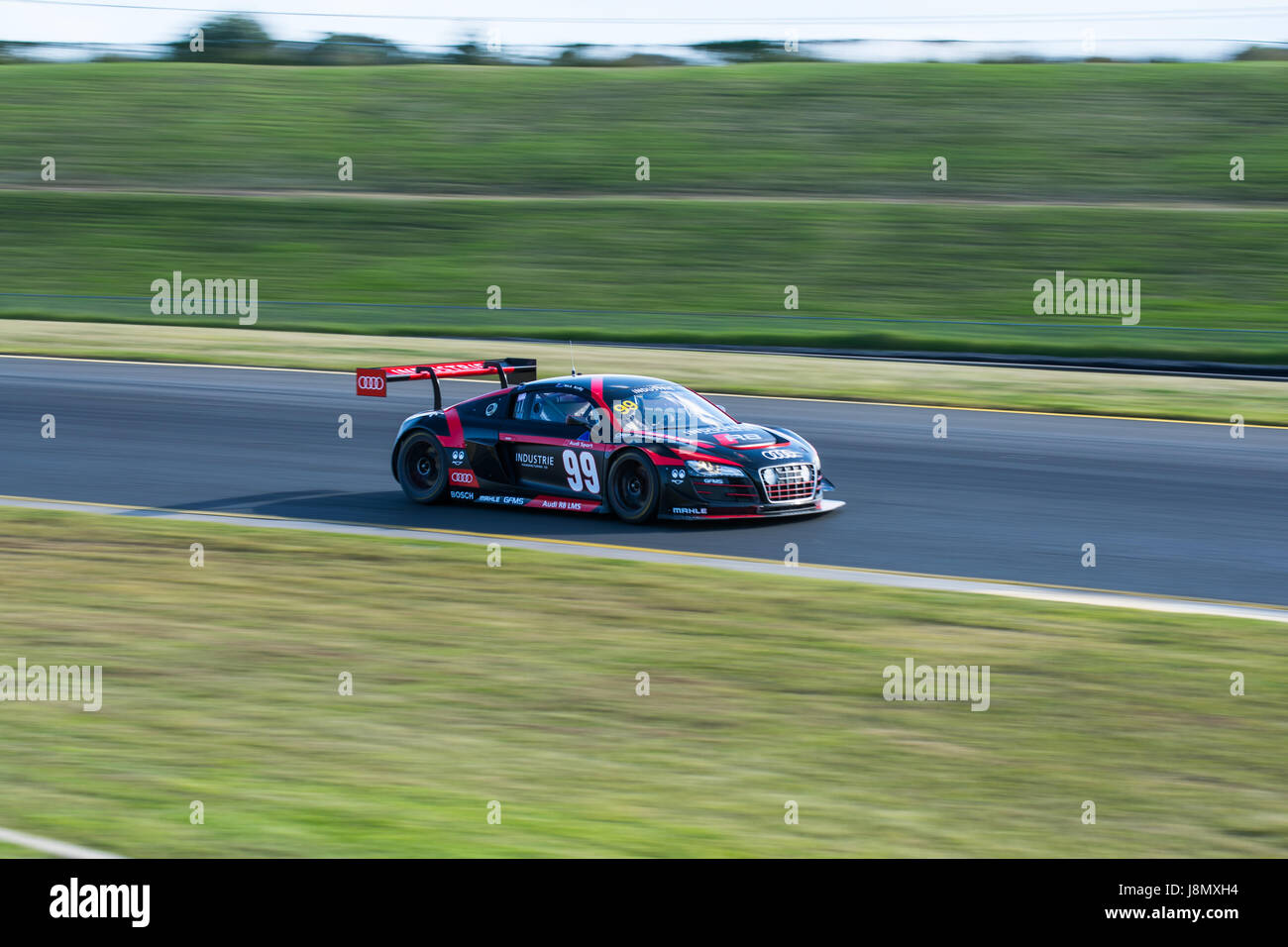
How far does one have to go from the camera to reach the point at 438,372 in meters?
13.5

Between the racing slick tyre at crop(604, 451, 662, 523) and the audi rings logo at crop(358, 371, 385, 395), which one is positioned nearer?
the racing slick tyre at crop(604, 451, 662, 523)

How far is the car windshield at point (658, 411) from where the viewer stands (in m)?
12.3

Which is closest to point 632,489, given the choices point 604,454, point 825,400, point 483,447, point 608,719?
point 604,454

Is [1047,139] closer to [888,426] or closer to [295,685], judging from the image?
[888,426]

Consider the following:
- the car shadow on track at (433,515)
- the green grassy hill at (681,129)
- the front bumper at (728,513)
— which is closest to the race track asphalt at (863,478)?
the car shadow on track at (433,515)

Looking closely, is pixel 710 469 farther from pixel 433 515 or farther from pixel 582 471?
pixel 433 515

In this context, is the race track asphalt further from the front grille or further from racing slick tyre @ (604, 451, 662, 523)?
the front grille

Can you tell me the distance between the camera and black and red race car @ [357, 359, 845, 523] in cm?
1216

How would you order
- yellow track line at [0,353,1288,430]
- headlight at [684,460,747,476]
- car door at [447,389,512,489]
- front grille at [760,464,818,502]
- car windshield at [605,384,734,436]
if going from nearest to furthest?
headlight at [684,460,747,476], front grille at [760,464,818,502], car windshield at [605,384,734,436], car door at [447,389,512,489], yellow track line at [0,353,1288,430]

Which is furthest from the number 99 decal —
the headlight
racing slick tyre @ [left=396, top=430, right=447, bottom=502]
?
racing slick tyre @ [left=396, top=430, right=447, bottom=502]

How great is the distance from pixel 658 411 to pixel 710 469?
2.41 ft

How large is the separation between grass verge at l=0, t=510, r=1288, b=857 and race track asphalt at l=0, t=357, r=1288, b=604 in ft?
4.65

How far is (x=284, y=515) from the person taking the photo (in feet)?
42.3
